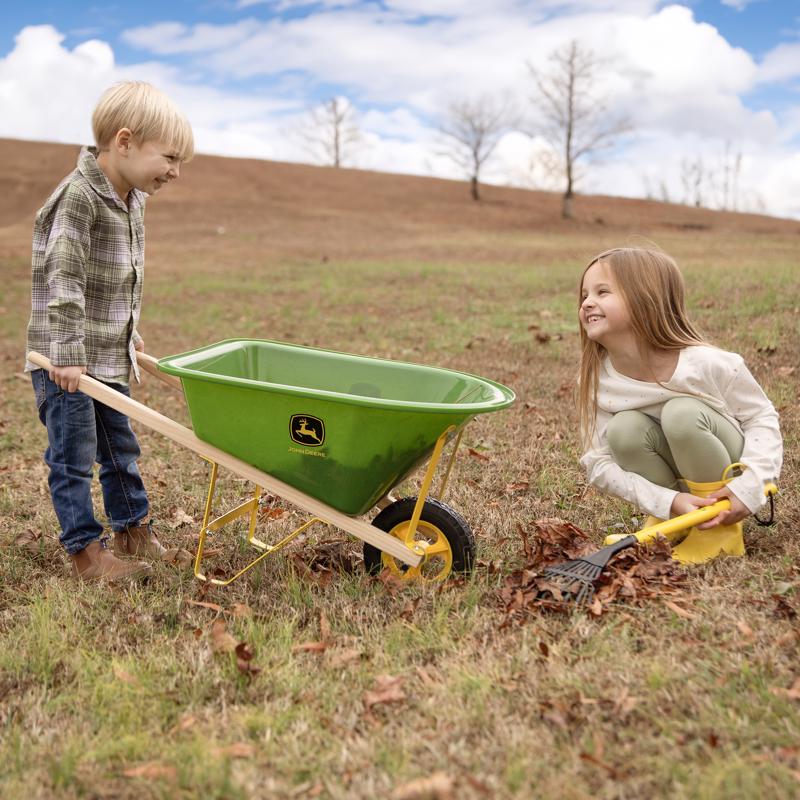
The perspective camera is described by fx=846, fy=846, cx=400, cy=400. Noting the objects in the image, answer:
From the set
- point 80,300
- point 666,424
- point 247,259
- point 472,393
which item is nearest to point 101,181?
point 80,300

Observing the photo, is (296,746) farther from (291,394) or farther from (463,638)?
(291,394)

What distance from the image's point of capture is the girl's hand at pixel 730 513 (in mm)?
3189

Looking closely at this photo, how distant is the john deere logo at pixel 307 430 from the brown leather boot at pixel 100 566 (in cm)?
101

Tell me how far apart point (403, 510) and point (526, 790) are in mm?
1361

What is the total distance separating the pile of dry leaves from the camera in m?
2.93

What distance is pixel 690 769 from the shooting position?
208 centimetres

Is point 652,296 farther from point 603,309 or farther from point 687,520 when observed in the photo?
point 687,520

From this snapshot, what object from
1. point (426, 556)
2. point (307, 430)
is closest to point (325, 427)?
point (307, 430)

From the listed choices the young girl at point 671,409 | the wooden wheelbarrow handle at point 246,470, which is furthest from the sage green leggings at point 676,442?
the wooden wheelbarrow handle at point 246,470

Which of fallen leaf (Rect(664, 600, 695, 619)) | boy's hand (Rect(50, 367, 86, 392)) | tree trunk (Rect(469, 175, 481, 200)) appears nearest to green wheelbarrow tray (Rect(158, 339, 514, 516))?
boy's hand (Rect(50, 367, 86, 392))

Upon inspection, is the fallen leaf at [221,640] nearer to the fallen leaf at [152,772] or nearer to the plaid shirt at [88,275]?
the fallen leaf at [152,772]

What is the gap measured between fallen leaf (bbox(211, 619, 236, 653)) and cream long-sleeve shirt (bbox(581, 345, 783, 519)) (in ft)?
5.32

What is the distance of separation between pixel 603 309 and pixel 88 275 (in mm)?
2047

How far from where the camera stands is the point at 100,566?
11.5 feet
